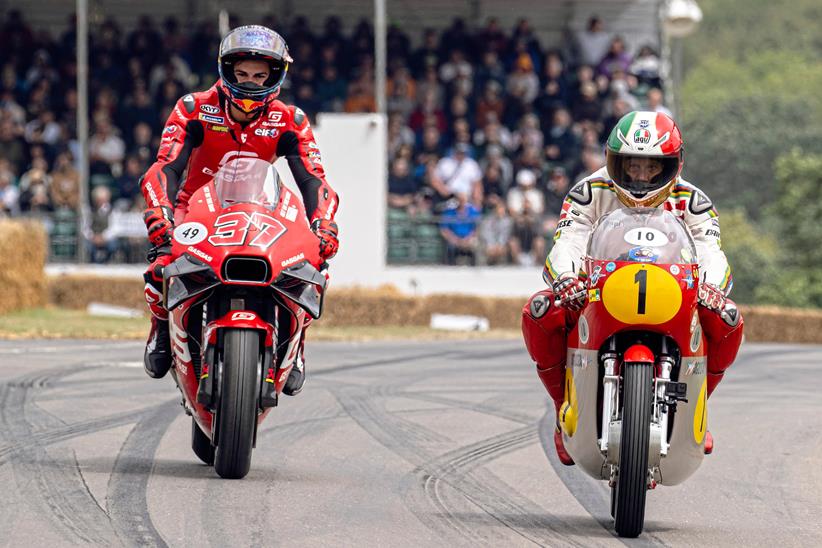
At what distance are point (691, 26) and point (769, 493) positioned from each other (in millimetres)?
17534

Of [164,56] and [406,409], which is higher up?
[164,56]

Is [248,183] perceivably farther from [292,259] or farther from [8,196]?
[8,196]

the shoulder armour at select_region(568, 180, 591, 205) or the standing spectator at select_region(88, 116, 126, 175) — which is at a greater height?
the shoulder armour at select_region(568, 180, 591, 205)

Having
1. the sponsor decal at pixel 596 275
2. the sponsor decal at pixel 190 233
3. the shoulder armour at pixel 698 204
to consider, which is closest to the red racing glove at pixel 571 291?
the sponsor decal at pixel 596 275

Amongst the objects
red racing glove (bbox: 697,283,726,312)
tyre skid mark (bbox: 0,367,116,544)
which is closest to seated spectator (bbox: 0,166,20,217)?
tyre skid mark (bbox: 0,367,116,544)

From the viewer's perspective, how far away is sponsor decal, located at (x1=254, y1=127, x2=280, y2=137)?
7.88 meters

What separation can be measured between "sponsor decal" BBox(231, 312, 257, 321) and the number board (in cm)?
164

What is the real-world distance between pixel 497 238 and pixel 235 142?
43.8 ft

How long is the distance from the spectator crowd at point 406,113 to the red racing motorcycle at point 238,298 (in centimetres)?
1374

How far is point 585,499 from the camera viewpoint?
280 inches

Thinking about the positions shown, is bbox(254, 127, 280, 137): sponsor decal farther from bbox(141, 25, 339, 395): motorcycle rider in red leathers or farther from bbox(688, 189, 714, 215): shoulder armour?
bbox(688, 189, 714, 215): shoulder armour

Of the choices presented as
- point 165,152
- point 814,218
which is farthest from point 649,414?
point 814,218

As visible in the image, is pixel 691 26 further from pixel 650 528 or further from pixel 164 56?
pixel 650 528

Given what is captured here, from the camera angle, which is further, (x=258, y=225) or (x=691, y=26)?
(x=691, y=26)
